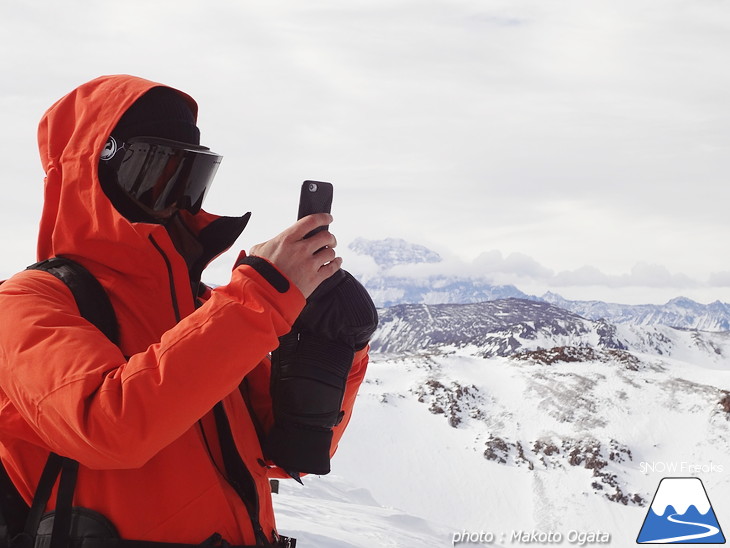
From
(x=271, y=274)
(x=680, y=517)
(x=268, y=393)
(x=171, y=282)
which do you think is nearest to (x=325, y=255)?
(x=271, y=274)

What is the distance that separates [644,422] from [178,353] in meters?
33.1

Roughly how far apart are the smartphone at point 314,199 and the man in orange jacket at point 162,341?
0.59 feet

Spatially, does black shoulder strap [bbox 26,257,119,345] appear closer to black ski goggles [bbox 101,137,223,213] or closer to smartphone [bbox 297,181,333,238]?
black ski goggles [bbox 101,137,223,213]

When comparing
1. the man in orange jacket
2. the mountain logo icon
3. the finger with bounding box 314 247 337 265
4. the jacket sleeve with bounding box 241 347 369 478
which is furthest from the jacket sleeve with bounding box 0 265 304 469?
the mountain logo icon

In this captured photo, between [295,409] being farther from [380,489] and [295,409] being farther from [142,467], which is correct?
[380,489]

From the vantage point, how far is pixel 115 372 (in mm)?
1713

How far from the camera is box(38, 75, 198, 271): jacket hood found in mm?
2037

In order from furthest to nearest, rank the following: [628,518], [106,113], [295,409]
Answer: [628,518], [295,409], [106,113]

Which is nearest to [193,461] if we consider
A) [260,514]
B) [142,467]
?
[142,467]

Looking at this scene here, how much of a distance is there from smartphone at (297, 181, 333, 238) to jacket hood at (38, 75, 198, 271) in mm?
483

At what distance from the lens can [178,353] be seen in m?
1.72

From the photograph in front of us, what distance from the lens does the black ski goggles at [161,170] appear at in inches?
87.5

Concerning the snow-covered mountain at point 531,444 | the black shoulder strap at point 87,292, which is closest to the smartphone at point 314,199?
the black shoulder strap at point 87,292

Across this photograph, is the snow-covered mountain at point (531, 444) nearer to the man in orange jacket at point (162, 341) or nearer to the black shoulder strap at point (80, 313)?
the man in orange jacket at point (162, 341)
